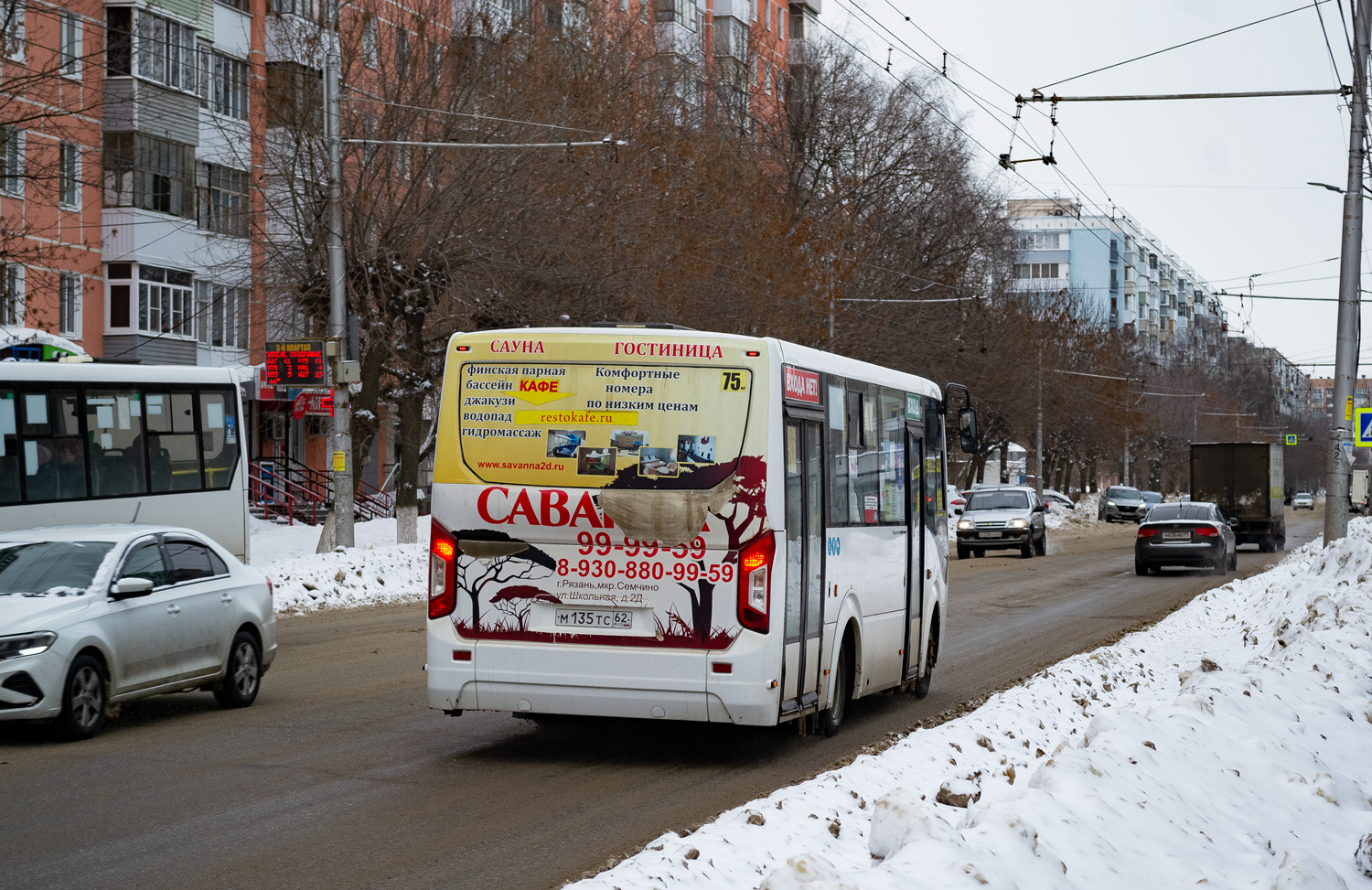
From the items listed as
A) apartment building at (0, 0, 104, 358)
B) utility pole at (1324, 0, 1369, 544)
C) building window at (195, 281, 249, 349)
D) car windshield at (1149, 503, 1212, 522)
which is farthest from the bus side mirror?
building window at (195, 281, 249, 349)

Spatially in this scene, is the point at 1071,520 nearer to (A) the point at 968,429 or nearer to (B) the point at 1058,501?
(B) the point at 1058,501

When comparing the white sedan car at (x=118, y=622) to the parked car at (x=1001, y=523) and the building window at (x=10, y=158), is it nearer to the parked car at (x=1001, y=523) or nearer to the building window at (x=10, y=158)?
the building window at (x=10, y=158)

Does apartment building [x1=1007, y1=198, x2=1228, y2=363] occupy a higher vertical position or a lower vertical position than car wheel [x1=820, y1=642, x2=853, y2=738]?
higher

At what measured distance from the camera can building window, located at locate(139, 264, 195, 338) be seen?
137ft

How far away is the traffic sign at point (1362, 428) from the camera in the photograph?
2731 centimetres

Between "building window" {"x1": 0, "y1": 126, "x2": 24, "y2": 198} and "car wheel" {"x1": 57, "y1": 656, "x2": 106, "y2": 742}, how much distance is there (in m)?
11.0

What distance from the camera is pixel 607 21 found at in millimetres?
38906

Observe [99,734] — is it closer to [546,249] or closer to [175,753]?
[175,753]

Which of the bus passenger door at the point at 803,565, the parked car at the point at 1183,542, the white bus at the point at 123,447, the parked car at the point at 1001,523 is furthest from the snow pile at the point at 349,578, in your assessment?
the parked car at the point at 1001,523

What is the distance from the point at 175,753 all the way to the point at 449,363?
2.86 metres

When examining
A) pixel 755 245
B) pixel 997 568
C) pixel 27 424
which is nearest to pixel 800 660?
pixel 27 424

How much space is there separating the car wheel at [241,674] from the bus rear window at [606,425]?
340 centimetres

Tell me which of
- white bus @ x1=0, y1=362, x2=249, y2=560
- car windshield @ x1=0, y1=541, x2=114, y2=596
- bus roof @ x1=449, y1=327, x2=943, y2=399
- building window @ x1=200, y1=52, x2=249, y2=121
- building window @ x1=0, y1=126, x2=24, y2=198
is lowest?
car windshield @ x1=0, y1=541, x2=114, y2=596

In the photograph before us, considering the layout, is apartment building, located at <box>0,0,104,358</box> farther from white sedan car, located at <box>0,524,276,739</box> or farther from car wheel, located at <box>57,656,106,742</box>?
car wheel, located at <box>57,656,106,742</box>
